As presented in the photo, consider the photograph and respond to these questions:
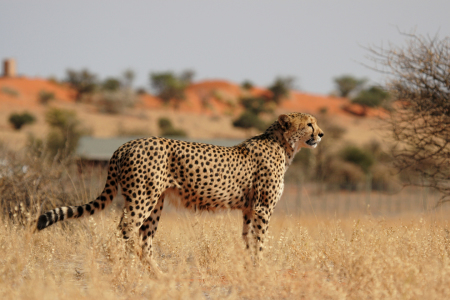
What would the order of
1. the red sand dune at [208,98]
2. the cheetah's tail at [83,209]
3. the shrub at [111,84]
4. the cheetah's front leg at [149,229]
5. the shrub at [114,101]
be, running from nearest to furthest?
the cheetah's tail at [83,209] < the cheetah's front leg at [149,229] < the shrub at [114,101] < the red sand dune at [208,98] < the shrub at [111,84]

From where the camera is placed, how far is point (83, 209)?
4891 mm

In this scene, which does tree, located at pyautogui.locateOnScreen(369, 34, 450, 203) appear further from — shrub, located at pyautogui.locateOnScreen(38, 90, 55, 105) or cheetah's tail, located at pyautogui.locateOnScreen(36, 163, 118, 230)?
shrub, located at pyautogui.locateOnScreen(38, 90, 55, 105)

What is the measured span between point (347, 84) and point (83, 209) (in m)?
71.9

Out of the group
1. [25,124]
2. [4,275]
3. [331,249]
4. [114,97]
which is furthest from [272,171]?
[114,97]

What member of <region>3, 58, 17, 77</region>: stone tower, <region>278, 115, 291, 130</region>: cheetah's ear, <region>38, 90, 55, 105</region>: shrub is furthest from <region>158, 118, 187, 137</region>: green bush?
<region>278, 115, 291, 130</region>: cheetah's ear

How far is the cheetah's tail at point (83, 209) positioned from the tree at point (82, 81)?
184 feet

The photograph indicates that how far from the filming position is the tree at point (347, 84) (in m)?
72.8

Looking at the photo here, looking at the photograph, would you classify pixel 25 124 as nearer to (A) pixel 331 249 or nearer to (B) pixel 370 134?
(B) pixel 370 134

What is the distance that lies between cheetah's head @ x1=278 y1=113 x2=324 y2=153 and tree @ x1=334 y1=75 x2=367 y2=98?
68.5 metres

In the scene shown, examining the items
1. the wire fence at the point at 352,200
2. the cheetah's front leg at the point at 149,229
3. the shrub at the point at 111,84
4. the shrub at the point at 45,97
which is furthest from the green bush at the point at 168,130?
the cheetah's front leg at the point at 149,229

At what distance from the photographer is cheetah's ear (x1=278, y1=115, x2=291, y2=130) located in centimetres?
582

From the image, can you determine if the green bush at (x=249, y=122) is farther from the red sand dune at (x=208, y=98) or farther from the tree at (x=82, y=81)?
the tree at (x=82, y=81)

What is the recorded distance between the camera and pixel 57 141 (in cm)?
2784

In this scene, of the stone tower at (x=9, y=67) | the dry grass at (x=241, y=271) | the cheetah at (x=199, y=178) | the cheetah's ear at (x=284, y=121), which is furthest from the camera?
the stone tower at (x=9, y=67)
